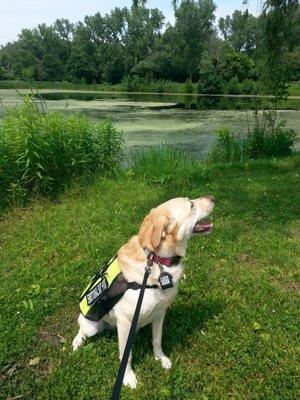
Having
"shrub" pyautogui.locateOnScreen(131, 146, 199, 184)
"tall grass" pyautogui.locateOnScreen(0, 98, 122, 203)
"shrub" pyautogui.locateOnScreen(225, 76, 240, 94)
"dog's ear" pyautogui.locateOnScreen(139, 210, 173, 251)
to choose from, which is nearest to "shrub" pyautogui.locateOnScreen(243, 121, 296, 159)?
"shrub" pyautogui.locateOnScreen(131, 146, 199, 184)

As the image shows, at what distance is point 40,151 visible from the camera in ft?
23.2

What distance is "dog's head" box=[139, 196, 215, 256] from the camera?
2.69 metres

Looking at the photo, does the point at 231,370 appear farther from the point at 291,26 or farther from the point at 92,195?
the point at 291,26

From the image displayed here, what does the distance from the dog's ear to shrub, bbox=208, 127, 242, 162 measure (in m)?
8.59

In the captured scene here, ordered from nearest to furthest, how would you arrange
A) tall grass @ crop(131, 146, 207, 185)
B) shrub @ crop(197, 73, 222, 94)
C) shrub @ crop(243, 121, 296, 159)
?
1. tall grass @ crop(131, 146, 207, 185)
2. shrub @ crop(243, 121, 296, 159)
3. shrub @ crop(197, 73, 222, 94)

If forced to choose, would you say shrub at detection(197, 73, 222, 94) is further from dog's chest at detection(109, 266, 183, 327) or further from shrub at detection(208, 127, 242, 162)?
dog's chest at detection(109, 266, 183, 327)

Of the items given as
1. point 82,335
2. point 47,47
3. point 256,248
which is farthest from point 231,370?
point 47,47

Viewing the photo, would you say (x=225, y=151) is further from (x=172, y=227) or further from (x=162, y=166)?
(x=172, y=227)

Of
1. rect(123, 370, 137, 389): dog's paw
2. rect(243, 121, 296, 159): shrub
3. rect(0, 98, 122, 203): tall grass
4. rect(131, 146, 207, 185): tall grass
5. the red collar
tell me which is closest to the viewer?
the red collar

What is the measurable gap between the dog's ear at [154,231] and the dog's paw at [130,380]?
1.10m

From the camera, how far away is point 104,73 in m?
77.3

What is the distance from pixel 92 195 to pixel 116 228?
189 cm

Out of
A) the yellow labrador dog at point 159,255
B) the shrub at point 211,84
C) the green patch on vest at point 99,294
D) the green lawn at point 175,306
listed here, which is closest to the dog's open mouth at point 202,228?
the yellow labrador dog at point 159,255

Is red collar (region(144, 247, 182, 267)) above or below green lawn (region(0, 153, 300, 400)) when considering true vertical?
above
